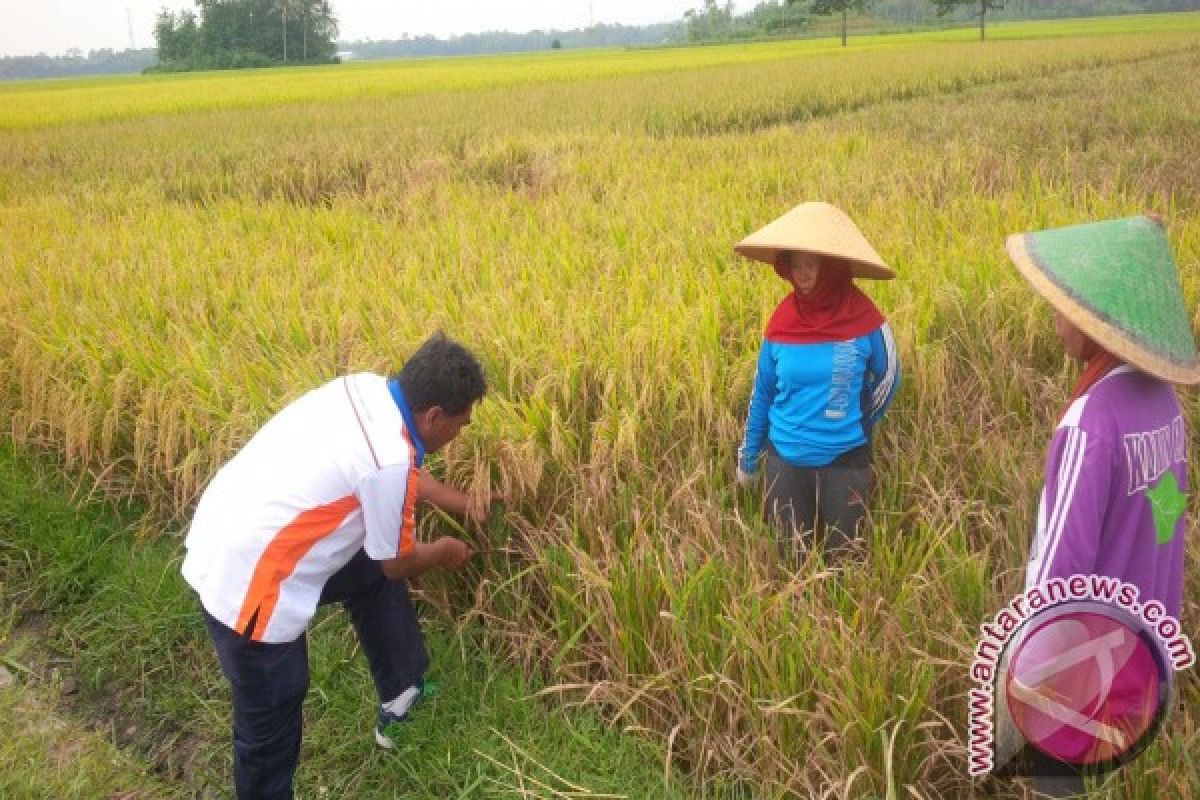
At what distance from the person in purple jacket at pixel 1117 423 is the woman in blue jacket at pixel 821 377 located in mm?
720

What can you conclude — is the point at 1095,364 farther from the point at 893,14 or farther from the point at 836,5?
the point at 893,14

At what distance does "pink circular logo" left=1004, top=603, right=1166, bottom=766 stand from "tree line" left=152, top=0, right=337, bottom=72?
61.3 meters

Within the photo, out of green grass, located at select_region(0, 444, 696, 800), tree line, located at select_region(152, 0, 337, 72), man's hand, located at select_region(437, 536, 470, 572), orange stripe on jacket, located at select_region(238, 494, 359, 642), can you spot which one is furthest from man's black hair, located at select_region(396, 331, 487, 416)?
tree line, located at select_region(152, 0, 337, 72)

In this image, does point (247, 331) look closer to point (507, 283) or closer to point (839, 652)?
point (507, 283)

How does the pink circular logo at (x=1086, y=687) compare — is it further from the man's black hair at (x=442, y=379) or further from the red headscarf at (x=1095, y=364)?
the man's black hair at (x=442, y=379)

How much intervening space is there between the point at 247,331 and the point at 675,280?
1845 millimetres

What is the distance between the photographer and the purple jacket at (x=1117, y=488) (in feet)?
4.28

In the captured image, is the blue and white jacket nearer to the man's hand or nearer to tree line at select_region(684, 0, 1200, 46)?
the man's hand

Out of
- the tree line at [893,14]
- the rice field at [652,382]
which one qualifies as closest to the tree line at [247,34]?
the tree line at [893,14]

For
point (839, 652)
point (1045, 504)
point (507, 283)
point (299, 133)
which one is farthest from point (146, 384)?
point (299, 133)

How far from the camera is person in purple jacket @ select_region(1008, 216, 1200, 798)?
4.26ft

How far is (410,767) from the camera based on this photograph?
6.74ft

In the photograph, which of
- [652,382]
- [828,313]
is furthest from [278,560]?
[828,313]

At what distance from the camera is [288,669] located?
187cm
